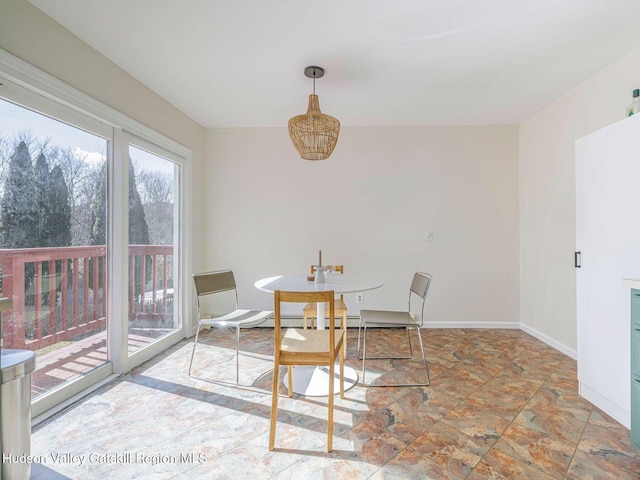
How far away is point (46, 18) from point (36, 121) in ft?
1.98

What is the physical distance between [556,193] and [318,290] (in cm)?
265

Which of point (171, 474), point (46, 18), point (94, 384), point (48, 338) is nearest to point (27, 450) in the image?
point (171, 474)

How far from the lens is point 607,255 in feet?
6.20

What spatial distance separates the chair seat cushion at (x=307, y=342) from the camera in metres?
1.72

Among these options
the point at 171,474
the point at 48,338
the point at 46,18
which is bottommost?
the point at 171,474

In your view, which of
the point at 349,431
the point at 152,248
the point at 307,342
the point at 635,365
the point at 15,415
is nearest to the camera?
the point at 15,415

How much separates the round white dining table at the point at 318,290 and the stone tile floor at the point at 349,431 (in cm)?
10

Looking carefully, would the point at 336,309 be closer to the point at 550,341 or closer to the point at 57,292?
the point at 57,292

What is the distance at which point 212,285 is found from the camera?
107 inches

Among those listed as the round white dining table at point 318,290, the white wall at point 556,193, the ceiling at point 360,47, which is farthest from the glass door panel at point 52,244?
the white wall at point 556,193

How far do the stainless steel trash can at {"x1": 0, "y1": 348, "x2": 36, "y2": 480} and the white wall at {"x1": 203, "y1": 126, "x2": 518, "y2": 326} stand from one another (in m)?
2.48

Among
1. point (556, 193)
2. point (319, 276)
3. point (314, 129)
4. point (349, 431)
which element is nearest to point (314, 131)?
point (314, 129)

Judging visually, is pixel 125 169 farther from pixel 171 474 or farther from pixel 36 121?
pixel 171 474

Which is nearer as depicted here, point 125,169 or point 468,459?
point 468,459
